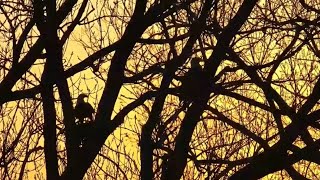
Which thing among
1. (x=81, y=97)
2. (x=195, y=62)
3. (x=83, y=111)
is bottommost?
(x=83, y=111)

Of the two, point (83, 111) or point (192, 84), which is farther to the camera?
point (83, 111)

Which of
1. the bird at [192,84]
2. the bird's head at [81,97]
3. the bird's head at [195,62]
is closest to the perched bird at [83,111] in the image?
the bird's head at [81,97]

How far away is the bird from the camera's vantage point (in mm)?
7355

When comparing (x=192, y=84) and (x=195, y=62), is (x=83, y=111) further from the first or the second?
(x=195, y=62)

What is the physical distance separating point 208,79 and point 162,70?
77cm

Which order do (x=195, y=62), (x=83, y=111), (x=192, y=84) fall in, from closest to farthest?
(x=192, y=84), (x=83, y=111), (x=195, y=62)

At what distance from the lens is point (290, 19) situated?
9281mm

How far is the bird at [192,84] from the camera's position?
735 centimetres

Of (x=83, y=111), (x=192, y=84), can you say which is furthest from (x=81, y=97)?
(x=192, y=84)

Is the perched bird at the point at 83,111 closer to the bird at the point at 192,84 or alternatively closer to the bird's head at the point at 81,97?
the bird's head at the point at 81,97

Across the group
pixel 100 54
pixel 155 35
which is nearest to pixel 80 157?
pixel 100 54

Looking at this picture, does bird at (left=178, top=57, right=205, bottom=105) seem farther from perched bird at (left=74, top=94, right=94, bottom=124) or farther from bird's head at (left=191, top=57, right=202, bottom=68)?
perched bird at (left=74, top=94, right=94, bottom=124)

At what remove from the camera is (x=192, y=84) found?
7.46 m

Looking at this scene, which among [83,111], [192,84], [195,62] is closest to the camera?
[192,84]
